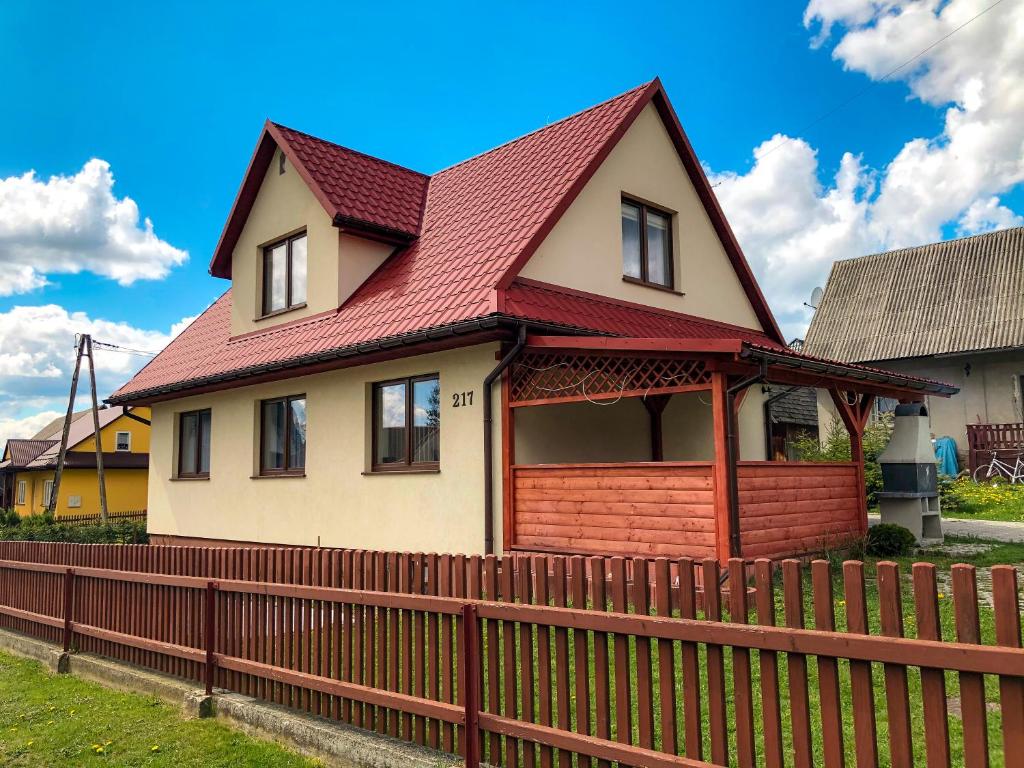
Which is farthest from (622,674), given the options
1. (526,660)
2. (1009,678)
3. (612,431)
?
(612,431)

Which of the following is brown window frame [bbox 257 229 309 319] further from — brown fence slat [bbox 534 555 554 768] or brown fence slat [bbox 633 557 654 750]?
brown fence slat [bbox 633 557 654 750]

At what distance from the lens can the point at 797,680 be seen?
3.13 m

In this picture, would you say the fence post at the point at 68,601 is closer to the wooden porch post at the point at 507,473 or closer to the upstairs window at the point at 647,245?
the wooden porch post at the point at 507,473

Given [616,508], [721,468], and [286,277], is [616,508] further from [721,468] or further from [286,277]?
[286,277]

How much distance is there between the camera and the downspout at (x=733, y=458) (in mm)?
7922

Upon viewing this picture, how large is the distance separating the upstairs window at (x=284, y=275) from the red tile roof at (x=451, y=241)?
57 centimetres

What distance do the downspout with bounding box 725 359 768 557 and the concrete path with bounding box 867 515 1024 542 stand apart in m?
6.58

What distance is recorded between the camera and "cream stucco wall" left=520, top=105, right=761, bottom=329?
37.5 ft

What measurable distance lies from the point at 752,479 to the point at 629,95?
7348 mm

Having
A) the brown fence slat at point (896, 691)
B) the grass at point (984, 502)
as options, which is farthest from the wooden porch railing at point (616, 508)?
the grass at point (984, 502)

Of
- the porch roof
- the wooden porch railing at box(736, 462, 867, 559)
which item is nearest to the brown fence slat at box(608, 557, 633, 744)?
the porch roof

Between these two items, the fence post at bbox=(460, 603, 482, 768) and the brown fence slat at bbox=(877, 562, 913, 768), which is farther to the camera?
the fence post at bbox=(460, 603, 482, 768)

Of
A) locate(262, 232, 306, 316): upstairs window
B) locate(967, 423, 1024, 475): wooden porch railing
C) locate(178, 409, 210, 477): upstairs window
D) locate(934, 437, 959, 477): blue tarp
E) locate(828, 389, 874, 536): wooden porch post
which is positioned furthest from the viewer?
locate(934, 437, 959, 477): blue tarp

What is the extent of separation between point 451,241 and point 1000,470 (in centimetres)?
1689
